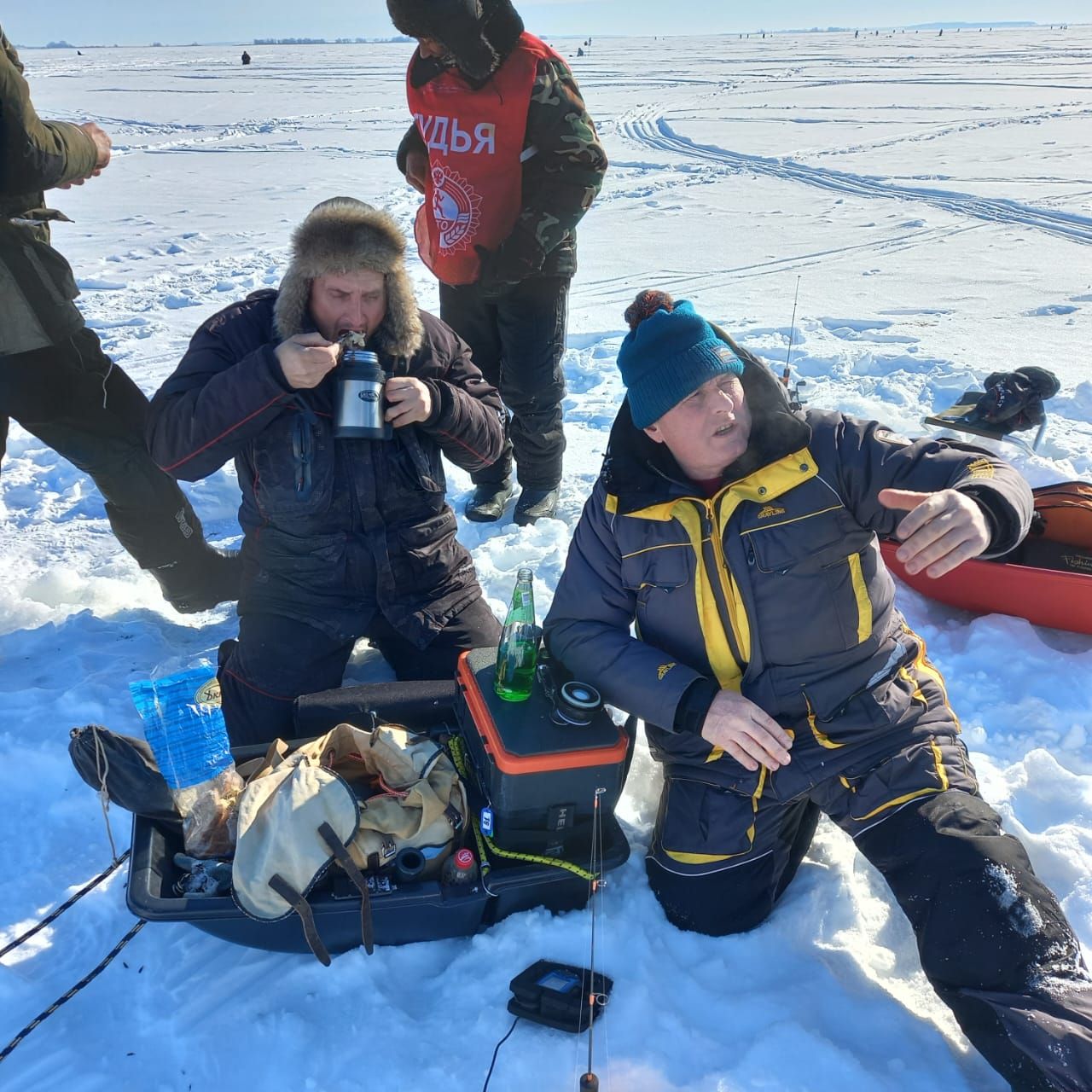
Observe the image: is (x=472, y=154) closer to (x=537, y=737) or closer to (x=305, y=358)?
(x=305, y=358)

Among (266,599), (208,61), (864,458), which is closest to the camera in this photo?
(864,458)

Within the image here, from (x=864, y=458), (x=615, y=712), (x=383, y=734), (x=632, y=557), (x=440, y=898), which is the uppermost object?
(x=864, y=458)

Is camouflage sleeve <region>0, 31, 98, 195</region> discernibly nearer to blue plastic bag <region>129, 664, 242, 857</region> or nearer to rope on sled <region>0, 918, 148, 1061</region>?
blue plastic bag <region>129, 664, 242, 857</region>

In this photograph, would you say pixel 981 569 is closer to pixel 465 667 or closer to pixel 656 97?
pixel 465 667

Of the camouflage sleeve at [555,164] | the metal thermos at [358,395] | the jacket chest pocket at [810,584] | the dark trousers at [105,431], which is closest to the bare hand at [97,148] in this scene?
the dark trousers at [105,431]

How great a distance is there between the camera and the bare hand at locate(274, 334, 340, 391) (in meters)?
2.31

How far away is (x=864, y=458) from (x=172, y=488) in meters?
2.47

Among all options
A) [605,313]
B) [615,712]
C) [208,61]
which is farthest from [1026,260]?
[208,61]

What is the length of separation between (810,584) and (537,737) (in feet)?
2.43

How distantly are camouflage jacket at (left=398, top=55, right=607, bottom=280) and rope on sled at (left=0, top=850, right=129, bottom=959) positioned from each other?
2524mm

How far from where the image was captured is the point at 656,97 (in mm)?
22125

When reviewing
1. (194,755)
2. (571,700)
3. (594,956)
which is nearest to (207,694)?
(194,755)

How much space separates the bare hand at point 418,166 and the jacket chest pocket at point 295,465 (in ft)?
5.76

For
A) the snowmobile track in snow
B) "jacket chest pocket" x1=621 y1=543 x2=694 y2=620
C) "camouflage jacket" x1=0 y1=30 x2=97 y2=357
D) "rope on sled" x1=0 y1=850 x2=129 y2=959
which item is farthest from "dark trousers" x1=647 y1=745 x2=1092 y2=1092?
the snowmobile track in snow
